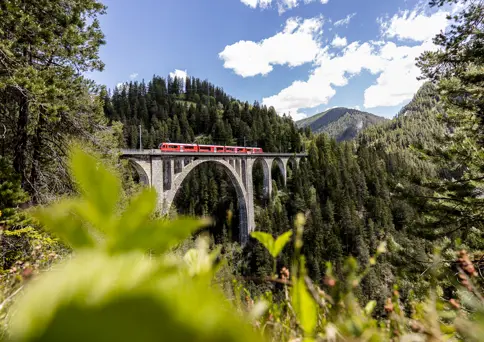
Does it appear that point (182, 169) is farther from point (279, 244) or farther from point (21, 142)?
point (279, 244)

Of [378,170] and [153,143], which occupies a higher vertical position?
[153,143]

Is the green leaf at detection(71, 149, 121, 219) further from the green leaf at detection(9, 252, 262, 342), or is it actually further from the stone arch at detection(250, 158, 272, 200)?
the stone arch at detection(250, 158, 272, 200)

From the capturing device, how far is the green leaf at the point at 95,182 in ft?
0.81

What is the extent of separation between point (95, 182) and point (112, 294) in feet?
0.34

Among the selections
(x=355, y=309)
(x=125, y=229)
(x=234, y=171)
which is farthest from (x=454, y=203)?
(x=234, y=171)

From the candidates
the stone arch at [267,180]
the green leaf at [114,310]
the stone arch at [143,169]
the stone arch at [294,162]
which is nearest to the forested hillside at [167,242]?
the green leaf at [114,310]

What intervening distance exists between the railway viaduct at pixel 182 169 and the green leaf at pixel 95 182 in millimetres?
8708

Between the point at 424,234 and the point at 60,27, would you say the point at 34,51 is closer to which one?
the point at 60,27

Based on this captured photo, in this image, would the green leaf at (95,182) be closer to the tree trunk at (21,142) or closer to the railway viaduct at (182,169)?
the tree trunk at (21,142)

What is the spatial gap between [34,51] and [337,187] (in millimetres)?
51279

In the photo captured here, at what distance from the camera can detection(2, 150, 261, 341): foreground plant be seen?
0.18 metres

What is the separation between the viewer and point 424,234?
5691 mm

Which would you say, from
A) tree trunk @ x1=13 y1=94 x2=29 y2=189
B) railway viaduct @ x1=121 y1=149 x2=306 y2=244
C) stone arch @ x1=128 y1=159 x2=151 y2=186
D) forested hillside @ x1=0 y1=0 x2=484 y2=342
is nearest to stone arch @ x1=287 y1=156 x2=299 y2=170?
railway viaduct @ x1=121 y1=149 x2=306 y2=244

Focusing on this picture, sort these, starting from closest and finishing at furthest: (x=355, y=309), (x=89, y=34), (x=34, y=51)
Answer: (x=355, y=309), (x=34, y=51), (x=89, y=34)
